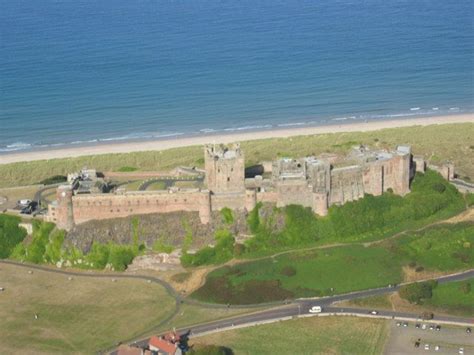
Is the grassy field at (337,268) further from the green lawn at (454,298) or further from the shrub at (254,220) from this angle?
the shrub at (254,220)

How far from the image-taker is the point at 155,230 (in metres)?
108

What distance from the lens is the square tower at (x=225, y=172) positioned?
10900 centimetres

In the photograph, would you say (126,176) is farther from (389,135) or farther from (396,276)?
(389,135)

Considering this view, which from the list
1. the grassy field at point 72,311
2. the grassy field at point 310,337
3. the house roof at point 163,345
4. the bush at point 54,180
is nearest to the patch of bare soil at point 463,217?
the grassy field at point 310,337

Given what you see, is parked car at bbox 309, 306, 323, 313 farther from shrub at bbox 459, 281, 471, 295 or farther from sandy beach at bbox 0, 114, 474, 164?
sandy beach at bbox 0, 114, 474, 164

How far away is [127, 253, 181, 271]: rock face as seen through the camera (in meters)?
105

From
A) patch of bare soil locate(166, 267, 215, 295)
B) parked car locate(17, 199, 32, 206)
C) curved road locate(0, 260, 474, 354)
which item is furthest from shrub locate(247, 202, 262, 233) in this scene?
parked car locate(17, 199, 32, 206)

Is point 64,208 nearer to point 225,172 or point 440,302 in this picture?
point 225,172

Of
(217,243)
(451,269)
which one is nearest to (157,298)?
(217,243)

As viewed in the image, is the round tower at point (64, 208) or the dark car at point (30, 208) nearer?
the round tower at point (64, 208)

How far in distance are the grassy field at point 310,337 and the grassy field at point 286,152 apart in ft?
142

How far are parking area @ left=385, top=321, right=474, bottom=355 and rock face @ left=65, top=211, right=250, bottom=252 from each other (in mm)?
24259

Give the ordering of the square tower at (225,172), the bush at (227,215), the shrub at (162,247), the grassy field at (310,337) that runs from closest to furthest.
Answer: the grassy field at (310,337)
the shrub at (162,247)
the bush at (227,215)
the square tower at (225,172)

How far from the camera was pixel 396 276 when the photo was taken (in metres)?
99.9
